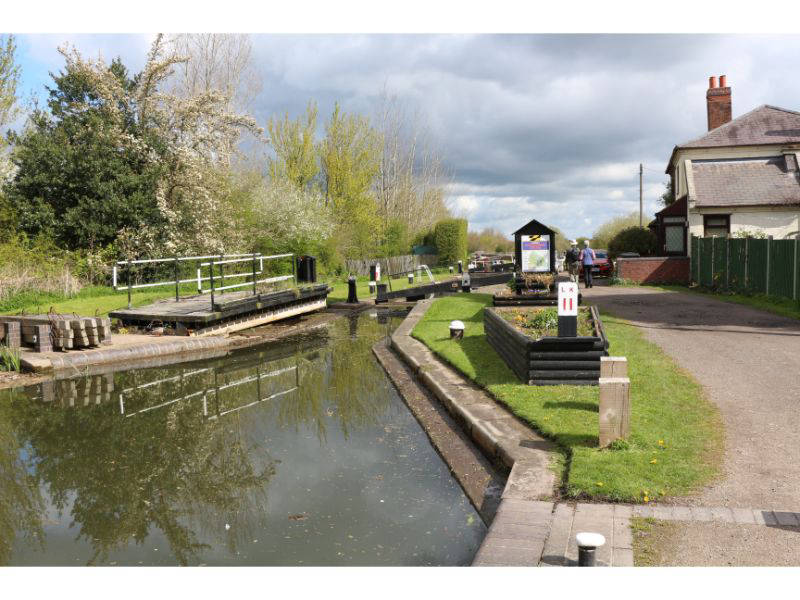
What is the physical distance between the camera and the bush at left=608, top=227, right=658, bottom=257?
33.7 metres

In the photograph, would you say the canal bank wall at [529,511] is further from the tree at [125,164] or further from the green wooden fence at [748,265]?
the tree at [125,164]

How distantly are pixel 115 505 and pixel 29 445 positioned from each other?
266 centimetres

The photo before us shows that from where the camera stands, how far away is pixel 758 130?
31.2 m

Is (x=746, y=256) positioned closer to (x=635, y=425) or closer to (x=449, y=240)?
(x=635, y=425)

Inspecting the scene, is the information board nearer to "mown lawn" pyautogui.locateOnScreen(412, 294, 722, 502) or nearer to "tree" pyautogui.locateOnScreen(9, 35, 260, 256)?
"mown lawn" pyautogui.locateOnScreen(412, 294, 722, 502)

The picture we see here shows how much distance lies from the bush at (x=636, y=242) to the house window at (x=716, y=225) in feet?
15.0

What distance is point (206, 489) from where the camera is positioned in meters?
6.61

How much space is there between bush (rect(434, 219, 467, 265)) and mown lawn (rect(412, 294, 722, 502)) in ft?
113

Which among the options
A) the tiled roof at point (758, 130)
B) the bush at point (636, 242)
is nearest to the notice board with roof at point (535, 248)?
the tiled roof at point (758, 130)

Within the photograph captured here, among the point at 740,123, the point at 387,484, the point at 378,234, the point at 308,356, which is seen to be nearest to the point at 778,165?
the point at 740,123

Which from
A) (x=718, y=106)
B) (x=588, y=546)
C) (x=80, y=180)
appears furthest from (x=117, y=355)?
(x=718, y=106)

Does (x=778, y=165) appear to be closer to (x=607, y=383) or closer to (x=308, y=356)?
(x=308, y=356)

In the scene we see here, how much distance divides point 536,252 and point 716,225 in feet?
44.9

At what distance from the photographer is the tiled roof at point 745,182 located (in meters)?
28.4
